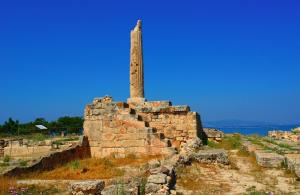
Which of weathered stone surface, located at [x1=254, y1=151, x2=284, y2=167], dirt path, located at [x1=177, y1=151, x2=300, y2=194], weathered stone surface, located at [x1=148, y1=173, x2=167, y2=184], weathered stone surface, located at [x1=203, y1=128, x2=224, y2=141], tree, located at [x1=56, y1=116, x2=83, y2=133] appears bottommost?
dirt path, located at [x1=177, y1=151, x2=300, y2=194]

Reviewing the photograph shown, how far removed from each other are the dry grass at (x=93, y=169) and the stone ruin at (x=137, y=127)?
0.55m

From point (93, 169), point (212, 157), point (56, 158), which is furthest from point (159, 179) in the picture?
point (56, 158)

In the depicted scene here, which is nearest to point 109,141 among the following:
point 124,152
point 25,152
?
point 124,152

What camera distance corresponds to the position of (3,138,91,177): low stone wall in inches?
453

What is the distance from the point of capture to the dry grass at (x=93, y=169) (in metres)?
11.6

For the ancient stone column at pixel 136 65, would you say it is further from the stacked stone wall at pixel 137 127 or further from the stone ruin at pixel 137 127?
the stacked stone wall at pixel 137 127

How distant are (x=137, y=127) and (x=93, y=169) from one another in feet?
9.91

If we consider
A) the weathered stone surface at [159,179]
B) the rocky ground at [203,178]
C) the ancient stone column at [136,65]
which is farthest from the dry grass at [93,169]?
the ancient stone column at [136,65]

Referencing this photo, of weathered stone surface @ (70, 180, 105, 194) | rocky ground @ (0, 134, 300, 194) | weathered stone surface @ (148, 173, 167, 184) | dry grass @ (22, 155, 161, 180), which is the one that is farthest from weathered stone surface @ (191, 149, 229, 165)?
weathered stone surface @ (70, 180, 105, 194)

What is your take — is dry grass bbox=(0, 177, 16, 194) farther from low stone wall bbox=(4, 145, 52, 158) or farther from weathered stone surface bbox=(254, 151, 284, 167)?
low stone wall bbox=(4, 145, 52, 158)

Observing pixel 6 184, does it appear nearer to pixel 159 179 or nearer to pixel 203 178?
pixel 159 179

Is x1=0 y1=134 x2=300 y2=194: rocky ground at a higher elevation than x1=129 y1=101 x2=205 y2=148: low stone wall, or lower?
lower

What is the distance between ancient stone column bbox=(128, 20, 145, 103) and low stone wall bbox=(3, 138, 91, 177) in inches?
187

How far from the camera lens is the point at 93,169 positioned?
12.7 m
